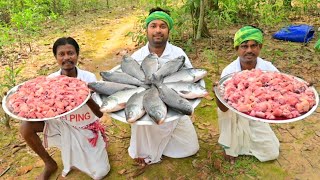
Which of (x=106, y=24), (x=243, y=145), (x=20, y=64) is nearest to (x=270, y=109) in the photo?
(x=243, y=145)

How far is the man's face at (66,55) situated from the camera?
3.00 m

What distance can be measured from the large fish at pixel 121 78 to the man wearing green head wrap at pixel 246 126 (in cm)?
89

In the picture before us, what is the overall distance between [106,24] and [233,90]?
21.5ft

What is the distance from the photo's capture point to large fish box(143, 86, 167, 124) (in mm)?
2139

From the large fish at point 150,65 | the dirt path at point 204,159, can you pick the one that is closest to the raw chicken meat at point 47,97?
the large fish at point 150,65

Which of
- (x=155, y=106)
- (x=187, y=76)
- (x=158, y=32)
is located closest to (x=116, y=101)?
(x=155, y=106)

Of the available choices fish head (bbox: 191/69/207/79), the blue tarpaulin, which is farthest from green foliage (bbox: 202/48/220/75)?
fish head (bbox: 191/69/207/79)

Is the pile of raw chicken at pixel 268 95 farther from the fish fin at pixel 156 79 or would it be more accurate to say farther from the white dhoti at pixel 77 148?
the white dhoti at pixel 77 148

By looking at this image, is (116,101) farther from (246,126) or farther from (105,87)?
(246,126)

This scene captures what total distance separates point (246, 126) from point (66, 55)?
79.5 inches

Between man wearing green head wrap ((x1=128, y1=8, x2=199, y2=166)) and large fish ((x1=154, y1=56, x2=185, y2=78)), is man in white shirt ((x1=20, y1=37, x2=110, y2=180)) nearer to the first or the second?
man wearing green head wrap ((x1=128, y1=8, x2=199, y2=166))

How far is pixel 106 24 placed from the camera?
27.7 feet

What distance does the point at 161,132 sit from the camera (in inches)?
125

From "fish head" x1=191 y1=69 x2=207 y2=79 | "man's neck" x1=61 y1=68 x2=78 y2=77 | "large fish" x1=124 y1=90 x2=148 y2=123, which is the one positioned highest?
"fish head" x1=191 y1=69 x2=207 y2=79
